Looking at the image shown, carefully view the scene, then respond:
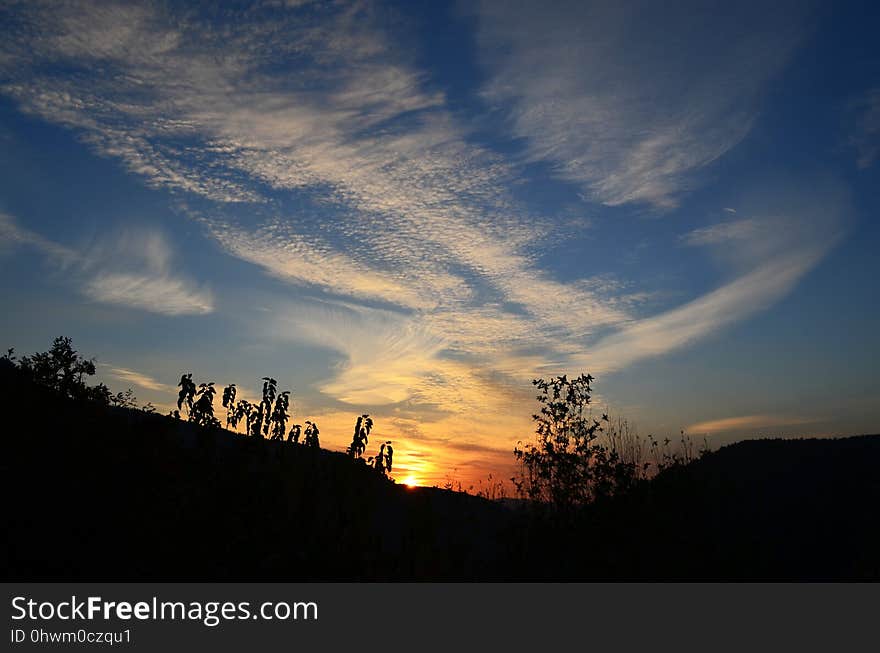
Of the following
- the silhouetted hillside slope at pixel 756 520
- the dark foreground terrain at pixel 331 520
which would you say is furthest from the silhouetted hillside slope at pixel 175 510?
the silhouetted hillside slope at pixel 756 520

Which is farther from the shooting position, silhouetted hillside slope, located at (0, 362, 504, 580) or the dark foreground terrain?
the dark foreground terrain

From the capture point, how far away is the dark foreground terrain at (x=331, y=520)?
8.57 meters


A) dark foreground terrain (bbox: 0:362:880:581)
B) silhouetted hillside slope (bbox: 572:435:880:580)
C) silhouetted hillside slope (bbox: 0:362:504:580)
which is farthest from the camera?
silhouetted hillside slope (bbox: 572:435:880:580)

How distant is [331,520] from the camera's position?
1059 centimetres

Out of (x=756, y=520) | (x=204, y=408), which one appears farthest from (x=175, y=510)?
(x=756, y=520)

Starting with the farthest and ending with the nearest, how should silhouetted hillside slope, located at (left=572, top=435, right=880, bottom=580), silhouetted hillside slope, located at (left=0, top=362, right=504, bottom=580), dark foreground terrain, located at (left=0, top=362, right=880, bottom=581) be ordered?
1. silhouetted hillside slope, located at (left=572, top=435, right=880, bottom=580)
2. dark foreground terrain, located at (left=0, top=362, right=880, bottom=581)
3. silhouetted hillside slope, located at (left=0, top=362, right=504, bottom=580)

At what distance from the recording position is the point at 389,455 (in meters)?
12.1

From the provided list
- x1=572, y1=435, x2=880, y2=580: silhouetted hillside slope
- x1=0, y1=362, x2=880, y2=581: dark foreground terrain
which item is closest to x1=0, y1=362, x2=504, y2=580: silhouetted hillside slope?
x1=0, y1=362, x2=880, y2=581: dark foreground terrain

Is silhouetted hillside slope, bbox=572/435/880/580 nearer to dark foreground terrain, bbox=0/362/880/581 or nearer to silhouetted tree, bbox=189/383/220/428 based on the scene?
dark foreground terrain, bbox=0/362/880/581

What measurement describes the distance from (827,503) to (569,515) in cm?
594

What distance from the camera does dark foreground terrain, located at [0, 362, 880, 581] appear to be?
857 centimetres
